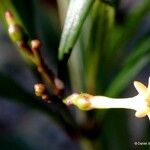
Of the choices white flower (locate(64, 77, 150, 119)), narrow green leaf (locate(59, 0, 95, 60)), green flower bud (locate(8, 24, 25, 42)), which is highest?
narrow green leaf (locate(59, 0, 95, 60))

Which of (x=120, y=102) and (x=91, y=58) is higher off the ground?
(x=91, y=58)

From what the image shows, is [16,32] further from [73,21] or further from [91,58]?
[91,58]

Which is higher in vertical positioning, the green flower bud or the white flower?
the green flower bud

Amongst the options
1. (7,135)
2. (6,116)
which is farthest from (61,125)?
(6,116)

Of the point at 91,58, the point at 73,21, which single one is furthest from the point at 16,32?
the point at 91,58

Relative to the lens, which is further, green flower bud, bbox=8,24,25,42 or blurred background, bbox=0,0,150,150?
blurred background, bbox=0,0,150,150
